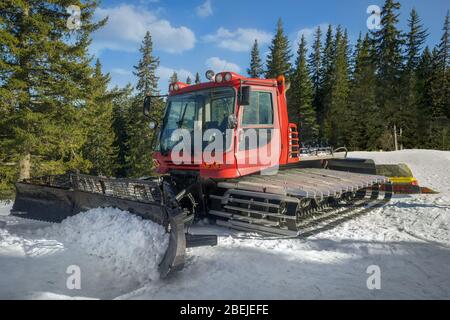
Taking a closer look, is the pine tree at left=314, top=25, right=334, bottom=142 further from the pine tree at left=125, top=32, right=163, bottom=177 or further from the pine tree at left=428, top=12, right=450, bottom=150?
the pine tree at left=125, top=32, right=163, bottom=177

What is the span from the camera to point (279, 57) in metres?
38.7

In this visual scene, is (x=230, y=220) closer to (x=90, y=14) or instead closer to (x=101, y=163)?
(x=90, y=14)

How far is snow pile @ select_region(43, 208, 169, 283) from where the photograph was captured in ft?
13.6

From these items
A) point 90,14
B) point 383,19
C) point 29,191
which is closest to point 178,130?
point 29,191

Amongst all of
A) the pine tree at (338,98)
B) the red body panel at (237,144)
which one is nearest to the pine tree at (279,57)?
the pine tree at (338,98)

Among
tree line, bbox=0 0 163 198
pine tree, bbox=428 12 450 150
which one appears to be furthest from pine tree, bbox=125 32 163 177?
pine tree, bbox=428 12 450 150

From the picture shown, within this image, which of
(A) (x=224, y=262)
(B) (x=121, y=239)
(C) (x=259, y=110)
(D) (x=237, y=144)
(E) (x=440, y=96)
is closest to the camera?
(A) (x=224, y=262)

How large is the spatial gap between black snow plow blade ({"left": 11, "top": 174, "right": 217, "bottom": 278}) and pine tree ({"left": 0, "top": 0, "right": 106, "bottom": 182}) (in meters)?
7.74

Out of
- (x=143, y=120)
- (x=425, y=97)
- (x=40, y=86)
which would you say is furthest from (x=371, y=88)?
(x=40, y=86)

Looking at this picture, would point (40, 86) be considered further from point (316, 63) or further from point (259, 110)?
point (316, 63)

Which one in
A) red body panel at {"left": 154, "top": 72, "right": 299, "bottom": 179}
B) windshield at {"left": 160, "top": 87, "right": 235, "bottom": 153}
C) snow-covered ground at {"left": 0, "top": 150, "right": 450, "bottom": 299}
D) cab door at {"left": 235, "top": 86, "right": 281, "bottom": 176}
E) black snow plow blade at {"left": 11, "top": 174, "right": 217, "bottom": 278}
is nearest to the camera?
snow-covered ground at {"left": 0, "top": 150, "right": 450, "bottom": 299}

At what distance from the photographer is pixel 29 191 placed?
649 centimetres

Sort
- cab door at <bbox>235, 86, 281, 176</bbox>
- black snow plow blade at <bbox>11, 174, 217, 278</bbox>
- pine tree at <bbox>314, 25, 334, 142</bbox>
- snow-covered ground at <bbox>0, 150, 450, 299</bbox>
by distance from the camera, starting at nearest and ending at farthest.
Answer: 1. snow-covered ground at <bbox>0, 150, 450, 299</bbox>
2. black snow plow blade at <bbox>11, 174, 217, 278</bbox>
3. cab door at <bbox>235, 86, 281, 176</bbox>
4. pine tree at <bbox>314, 25, 334, 142</bbox>

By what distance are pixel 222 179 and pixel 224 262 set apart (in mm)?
2034
